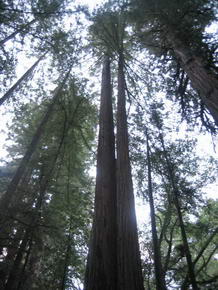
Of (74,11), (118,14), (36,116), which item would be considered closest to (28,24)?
(74,11)

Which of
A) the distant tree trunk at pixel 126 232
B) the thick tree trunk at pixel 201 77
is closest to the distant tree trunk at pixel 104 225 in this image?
the distant tree trunk at pixel 126 232

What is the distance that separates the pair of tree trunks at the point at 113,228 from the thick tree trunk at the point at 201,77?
1.83 m

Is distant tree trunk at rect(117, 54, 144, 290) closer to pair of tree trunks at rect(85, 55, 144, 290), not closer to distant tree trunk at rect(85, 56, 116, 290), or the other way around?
pair of tree trunks at rect(85, 55, 144, 290)

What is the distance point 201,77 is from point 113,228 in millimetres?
3777

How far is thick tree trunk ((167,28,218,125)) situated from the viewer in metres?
3.69

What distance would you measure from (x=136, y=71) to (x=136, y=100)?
257cm

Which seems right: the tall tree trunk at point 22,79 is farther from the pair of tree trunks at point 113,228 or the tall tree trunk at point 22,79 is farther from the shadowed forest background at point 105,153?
the pair of tree trunks at point 113,228

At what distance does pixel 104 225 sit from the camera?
9.23 feet

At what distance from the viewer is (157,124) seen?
307 inches

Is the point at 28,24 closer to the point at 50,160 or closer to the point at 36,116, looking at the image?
the point at 36,116

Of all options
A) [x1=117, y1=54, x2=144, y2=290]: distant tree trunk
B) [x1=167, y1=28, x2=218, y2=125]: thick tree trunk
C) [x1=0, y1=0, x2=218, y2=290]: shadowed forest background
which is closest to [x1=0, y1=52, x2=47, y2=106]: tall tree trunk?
[x1=0, y1=0, x2=218, y2=290]: shadowed forest background

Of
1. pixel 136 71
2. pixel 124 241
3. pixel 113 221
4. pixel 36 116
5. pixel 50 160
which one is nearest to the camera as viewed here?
pixel 124 241

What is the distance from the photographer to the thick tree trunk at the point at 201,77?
3.69 meters

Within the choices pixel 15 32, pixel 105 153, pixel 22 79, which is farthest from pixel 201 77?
pixel 22 79
